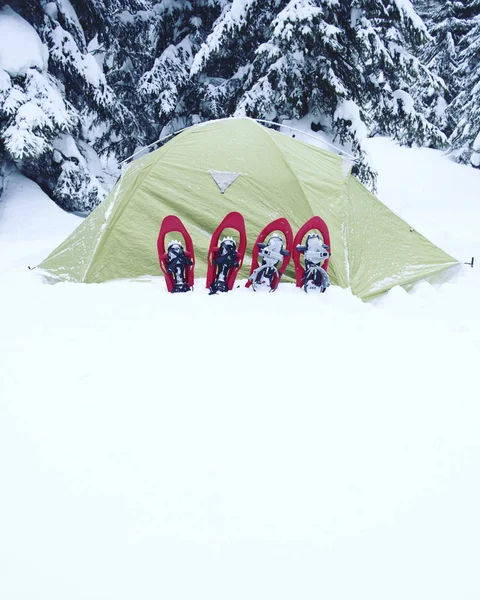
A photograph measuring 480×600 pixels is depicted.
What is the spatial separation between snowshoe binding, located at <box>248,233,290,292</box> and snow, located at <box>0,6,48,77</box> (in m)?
6.20

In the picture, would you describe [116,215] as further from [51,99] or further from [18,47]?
[18,47]

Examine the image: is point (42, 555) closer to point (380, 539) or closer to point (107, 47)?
point (380, 539)

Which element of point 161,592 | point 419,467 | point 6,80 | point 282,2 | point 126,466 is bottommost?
point 161,592

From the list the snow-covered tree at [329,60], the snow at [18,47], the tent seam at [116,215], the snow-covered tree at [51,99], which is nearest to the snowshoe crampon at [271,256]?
the tent seam at [116,215]

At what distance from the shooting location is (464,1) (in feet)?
51.7

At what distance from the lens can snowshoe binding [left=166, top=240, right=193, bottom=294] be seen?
3947 millimetres

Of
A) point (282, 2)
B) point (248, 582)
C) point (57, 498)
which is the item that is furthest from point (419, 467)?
point (282, 2)

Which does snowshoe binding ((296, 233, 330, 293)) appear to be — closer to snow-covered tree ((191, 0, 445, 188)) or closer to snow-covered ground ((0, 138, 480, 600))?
snow-covered ground ((0, 138, 480, 600))

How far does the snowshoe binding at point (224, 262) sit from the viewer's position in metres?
3.96

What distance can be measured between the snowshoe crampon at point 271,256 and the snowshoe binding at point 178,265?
1.92 ft

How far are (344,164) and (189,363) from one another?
3483 mm

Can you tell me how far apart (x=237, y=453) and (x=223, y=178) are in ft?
10.8

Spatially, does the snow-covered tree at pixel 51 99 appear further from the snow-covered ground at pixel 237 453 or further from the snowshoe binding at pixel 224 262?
the snow-covered ground at pixel 237 453

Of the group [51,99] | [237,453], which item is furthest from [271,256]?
[51,99]
